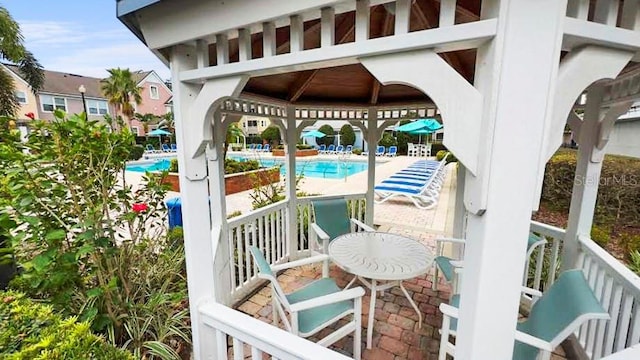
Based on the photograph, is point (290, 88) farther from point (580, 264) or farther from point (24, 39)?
point (24, 39)

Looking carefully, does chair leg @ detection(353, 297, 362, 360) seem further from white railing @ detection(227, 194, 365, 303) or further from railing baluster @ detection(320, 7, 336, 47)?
railing baluster @ detection(320, 7, 336, 47)

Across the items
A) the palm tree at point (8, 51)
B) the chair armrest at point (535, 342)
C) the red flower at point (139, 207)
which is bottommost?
the chair armrest at point (535, 342)

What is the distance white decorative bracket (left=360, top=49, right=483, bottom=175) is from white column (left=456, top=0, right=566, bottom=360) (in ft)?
0.12

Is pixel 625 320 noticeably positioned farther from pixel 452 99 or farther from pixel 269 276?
pixel 269 276

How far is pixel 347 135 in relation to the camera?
2948 cm

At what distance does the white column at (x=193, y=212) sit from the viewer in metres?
1.89

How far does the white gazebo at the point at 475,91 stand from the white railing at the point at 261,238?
1571mm

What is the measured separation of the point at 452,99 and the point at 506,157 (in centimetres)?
30

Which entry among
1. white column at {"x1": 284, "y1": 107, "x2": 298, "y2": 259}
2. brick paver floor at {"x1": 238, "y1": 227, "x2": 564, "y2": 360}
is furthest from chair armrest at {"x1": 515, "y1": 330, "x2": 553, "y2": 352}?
white column at {"x1": 284, "y1": 107, "x2": 298, "y2": 259}

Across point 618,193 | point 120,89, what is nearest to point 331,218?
point 618,193

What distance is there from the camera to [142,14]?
1730mm

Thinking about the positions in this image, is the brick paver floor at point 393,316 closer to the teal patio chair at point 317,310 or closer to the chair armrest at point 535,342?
the teal patio chair at point 317,310

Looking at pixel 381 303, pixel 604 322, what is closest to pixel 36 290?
pixel 381 303

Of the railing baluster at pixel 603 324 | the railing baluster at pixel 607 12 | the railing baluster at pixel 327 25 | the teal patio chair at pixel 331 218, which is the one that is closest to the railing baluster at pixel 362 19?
the railing baluster at pixel 327 25
